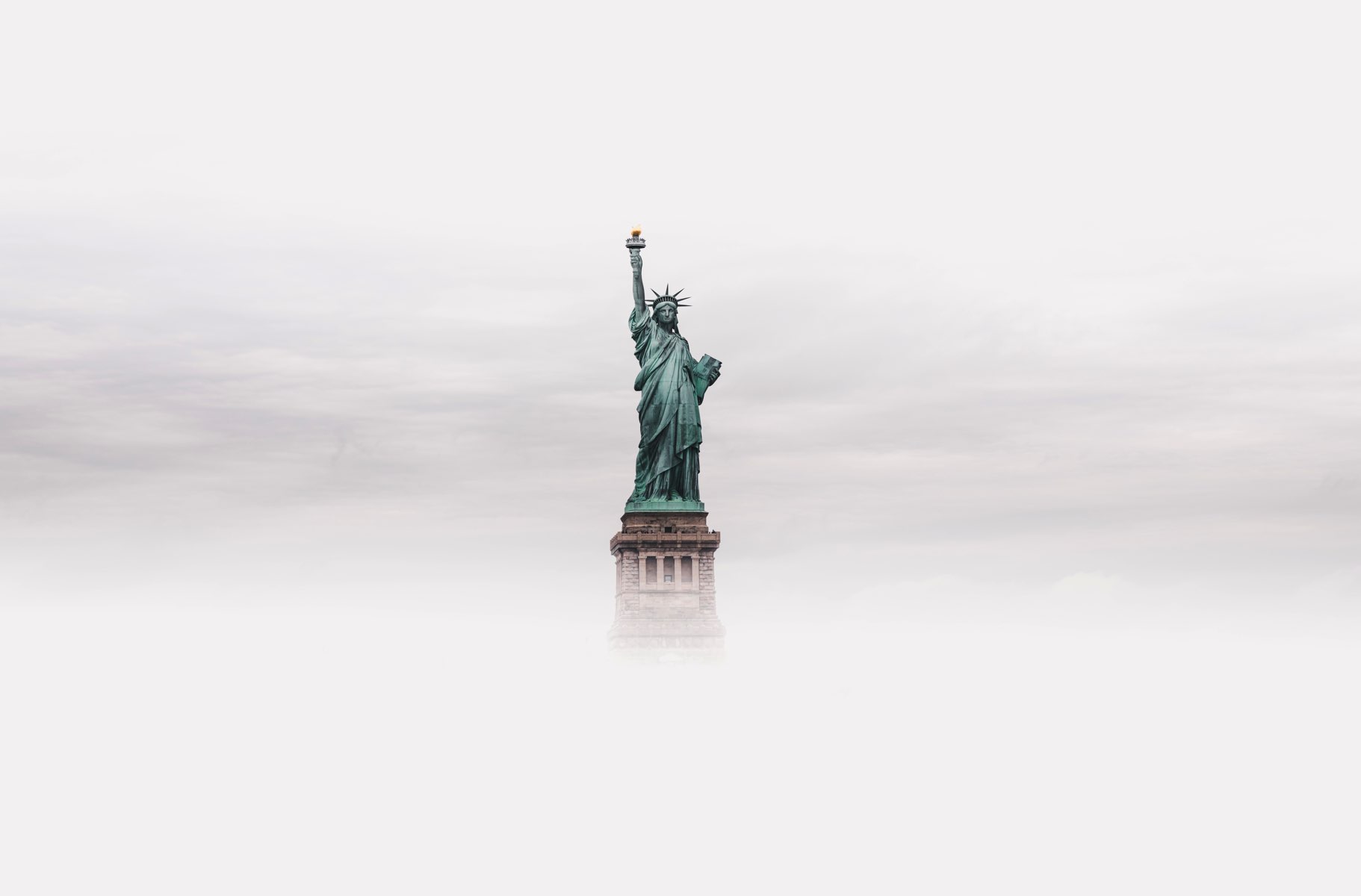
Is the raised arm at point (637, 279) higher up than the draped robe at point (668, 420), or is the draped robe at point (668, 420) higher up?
the raised arm at point (637, 279)

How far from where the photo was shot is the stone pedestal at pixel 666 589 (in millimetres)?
97062

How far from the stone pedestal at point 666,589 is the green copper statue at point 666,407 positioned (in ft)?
3.34

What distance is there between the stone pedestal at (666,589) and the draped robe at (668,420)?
4.44ft

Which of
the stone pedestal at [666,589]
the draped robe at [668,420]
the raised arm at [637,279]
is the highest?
the raised arm at [637,279]

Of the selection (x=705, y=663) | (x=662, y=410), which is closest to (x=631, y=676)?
(x=705, y=663)

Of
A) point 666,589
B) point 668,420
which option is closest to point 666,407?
point 668,420

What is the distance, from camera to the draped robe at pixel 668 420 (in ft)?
325

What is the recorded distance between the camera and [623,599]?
322 feet

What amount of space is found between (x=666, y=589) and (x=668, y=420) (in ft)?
24.8

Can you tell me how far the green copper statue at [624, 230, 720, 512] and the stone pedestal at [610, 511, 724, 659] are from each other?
102 cm

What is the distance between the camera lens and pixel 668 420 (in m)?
99.1

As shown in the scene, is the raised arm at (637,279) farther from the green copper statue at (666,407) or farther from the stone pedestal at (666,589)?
the stone pedestal at (666,589)

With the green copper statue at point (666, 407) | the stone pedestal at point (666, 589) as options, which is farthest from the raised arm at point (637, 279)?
the stone pedestal at point (666, 589)

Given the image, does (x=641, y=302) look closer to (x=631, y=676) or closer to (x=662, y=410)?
(x=662, y=410)
